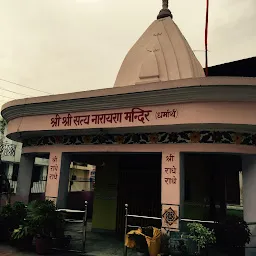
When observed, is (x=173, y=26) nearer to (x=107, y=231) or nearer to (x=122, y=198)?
(x=122, y=198)

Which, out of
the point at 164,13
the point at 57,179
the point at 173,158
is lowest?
the point at 57,179

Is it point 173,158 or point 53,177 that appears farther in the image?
point 53,177

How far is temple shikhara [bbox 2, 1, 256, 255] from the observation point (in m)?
6.61

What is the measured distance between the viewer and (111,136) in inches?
320

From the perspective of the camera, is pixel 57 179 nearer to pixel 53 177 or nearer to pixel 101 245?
pixel 53 177

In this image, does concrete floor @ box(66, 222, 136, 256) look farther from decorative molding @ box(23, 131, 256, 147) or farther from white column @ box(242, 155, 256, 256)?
white column @ box(242, 155, 256, 256)

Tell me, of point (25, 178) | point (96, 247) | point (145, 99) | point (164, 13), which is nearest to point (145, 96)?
point (145, 99)

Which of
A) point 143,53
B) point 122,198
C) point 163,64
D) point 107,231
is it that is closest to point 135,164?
point 122,198

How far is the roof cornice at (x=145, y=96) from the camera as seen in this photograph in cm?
633

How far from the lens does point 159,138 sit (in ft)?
24.3

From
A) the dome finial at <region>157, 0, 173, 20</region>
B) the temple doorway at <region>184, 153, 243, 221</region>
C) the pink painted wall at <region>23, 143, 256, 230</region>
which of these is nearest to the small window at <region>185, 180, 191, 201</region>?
the temple doorway at <region>184, 153, 243, 221</region>

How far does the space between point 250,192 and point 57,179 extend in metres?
5.59

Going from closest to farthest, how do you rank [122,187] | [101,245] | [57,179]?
[101,245], [57,179], [122,187]

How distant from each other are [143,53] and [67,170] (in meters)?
6.48
